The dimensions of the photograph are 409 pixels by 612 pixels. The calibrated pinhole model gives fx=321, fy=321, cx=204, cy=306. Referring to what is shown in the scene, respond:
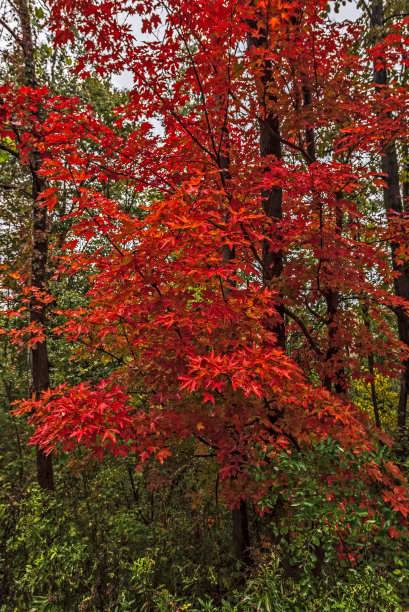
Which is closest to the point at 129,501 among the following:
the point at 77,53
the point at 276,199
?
the point at 276,199

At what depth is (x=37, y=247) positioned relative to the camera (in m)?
5.09

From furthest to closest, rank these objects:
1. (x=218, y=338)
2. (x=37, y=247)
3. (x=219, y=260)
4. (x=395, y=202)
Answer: (x=395, y=202), (x=37, y=247), (x=218, y=338), (x=219, y=260)

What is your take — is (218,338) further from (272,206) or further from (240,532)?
(240,532)

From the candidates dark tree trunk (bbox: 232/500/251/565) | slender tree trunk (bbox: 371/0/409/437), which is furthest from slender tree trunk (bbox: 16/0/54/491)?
slender tree trunk (bbox: 371/0/409/437)

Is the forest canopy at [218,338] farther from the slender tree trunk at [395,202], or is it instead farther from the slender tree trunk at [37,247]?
the slender tree trunk at [395,202]

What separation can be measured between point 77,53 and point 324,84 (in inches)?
389

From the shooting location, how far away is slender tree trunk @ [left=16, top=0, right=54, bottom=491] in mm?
4754

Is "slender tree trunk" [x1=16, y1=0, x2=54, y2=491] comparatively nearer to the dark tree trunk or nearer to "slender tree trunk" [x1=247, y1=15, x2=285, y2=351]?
the dark tree trunk

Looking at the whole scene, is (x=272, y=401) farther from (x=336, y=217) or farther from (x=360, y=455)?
(x=336, y=217)

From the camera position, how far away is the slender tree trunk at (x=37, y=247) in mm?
4754

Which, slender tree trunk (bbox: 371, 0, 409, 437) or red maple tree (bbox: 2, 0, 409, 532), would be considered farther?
slender tree trunk (bbox: 371, 0, 409, 437)

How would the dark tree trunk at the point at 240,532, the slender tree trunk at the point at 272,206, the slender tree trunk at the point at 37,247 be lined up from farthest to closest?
the slender tree trunk at the point at 37,247
the dark tree trunk at the point at 240,532
the slender tree trunk at the point at 272,206

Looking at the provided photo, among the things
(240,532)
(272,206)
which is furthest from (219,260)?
(240,532)

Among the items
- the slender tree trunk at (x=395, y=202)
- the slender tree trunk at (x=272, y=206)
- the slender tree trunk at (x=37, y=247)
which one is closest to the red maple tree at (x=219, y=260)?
the slender tree trunk at (x=272, y=206)
